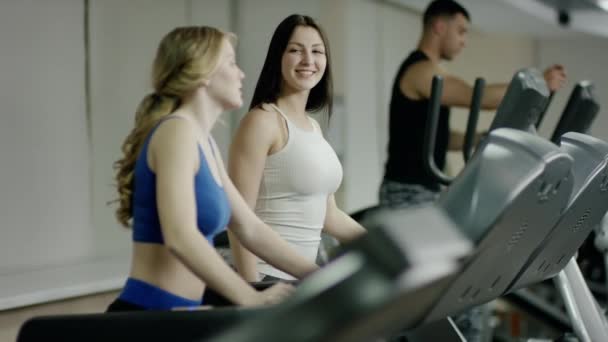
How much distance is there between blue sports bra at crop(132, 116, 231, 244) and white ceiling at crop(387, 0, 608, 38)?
5883 millimetres

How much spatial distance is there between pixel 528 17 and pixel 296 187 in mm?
6456

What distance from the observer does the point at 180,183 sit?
5.51 ft

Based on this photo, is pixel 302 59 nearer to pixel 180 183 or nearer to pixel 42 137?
pixel 180 183

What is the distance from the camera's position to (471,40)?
9.18 metres

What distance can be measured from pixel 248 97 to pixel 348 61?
1.94m

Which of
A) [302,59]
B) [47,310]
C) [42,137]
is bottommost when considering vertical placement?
[47,310]

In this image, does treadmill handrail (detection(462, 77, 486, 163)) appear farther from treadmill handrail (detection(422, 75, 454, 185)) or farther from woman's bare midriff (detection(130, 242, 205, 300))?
woman's bare midriff (detection(130, 242, 205, 300))

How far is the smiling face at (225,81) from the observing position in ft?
6.00

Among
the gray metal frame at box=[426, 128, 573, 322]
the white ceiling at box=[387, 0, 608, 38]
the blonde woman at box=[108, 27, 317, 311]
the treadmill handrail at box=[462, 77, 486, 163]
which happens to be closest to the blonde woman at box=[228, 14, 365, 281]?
the blonde woman at box=[108, 27, 317, 311]

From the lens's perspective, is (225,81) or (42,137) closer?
(225,81)

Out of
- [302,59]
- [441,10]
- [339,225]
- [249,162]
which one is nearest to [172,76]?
[249,162]

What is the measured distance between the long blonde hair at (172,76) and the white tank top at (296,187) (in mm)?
638

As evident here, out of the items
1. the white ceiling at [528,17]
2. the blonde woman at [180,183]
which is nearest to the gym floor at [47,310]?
the blonde woman at [180,183]

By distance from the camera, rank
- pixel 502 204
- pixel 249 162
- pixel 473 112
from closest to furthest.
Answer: pixel 502 204 < pixel 249 162 < pixel 473 112
